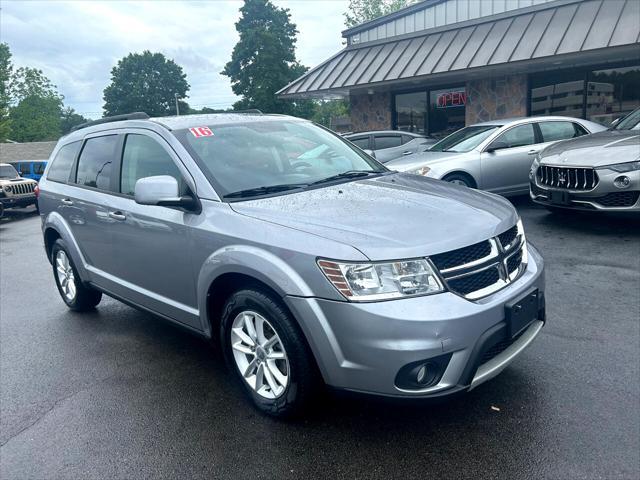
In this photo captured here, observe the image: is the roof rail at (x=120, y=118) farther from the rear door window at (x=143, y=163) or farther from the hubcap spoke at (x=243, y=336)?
the hubcap spoke at (x=243, y=336)

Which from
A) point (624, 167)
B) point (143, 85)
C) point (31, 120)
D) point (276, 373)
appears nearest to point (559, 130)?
point (624, 167)

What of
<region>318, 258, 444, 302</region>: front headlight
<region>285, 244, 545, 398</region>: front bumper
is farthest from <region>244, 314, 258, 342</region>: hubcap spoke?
<region>318, 258, 444, 302</region>: front headlight

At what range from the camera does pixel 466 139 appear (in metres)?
9.44

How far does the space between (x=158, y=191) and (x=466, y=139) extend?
722cm

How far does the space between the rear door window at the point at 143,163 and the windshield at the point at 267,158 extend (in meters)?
0.20

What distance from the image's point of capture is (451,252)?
2756mm

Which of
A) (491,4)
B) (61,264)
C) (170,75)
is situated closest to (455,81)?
(491,4)

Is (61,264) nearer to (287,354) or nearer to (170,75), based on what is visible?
(287,354)

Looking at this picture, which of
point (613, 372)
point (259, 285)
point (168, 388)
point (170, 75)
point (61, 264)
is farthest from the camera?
point (170, 75)

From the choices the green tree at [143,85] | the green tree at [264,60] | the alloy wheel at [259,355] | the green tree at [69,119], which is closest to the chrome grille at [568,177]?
the alloy wheel at [259,355]

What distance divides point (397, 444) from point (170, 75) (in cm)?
7804

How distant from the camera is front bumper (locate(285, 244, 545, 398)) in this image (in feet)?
8.39

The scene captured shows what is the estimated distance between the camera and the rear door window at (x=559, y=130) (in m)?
9.43

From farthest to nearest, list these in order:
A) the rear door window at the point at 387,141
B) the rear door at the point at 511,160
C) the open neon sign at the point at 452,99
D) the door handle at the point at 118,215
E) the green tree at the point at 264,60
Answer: the green tree at the point at 264,60 → the open neon sign at the point at 452,99 → the rear door window at the point at 387,141 → the rear door at the point at 511,160 → the door handle at the point at 118,215
